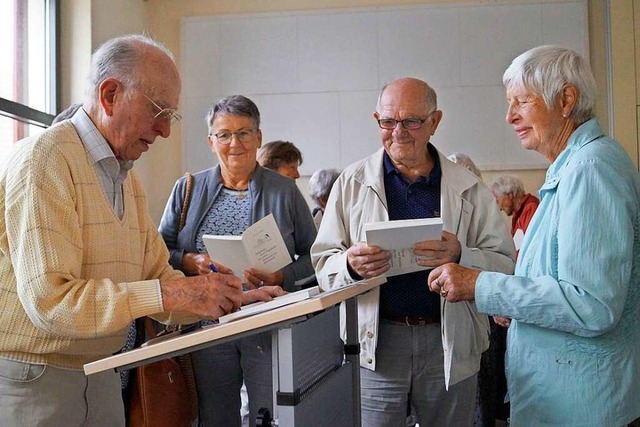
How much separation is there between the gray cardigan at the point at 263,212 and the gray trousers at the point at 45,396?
3.58 feet

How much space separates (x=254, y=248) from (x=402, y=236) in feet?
2.28

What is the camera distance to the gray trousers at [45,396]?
155 cm

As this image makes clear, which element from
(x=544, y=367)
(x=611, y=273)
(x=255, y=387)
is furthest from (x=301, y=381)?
(x=255, y=387)

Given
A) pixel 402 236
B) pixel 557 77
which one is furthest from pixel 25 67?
pixel 557 77

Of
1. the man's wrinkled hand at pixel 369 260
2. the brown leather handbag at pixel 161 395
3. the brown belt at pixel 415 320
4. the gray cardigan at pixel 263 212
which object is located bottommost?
the brown leather handbag at pixel 161 395

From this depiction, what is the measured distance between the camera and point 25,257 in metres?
1.47

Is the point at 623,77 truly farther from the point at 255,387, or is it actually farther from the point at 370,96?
the point at 255,387

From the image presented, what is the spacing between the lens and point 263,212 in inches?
110

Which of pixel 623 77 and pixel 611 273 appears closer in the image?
pixel 611 273

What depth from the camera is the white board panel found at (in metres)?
5.83

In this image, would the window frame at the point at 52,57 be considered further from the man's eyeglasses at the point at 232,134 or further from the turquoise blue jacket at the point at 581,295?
the turquoise blue jacket at the point at 581,295

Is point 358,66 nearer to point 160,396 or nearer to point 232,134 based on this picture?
point 232,134

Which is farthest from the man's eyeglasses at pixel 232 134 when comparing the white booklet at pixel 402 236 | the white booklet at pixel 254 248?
the white booklet at pixel 402 236

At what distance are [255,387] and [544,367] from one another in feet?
3.92
